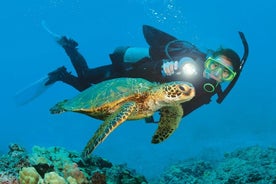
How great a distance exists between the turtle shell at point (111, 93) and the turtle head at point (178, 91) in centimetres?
42

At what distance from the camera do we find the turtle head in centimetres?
397

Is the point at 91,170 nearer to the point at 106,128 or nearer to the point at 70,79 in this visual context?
the point at 106,128

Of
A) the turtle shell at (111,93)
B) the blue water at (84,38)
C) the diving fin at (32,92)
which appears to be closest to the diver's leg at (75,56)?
the diving fin at (32,92)

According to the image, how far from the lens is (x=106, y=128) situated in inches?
138

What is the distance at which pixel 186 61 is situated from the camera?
→ 498 cm

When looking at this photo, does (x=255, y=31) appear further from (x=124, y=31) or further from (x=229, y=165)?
(x=229, y=165)

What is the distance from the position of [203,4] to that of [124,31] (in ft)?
78.1

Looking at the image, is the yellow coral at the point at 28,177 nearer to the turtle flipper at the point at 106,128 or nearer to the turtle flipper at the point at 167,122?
the turtle flipper at the point at 106,128

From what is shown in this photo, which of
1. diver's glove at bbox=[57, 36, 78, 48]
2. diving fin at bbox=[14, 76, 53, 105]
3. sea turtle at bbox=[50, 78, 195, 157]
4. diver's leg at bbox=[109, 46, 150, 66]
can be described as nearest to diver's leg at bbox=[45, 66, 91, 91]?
diving fin at bbox=[14, 76, 53, 105]

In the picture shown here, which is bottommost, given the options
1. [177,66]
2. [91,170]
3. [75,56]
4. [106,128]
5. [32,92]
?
[91,170]

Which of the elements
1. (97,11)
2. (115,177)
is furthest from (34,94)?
(97,11)

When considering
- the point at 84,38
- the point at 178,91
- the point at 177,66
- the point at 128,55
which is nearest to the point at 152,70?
the point at 177,66

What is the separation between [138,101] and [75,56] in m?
3.42

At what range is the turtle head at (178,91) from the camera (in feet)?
13.0
